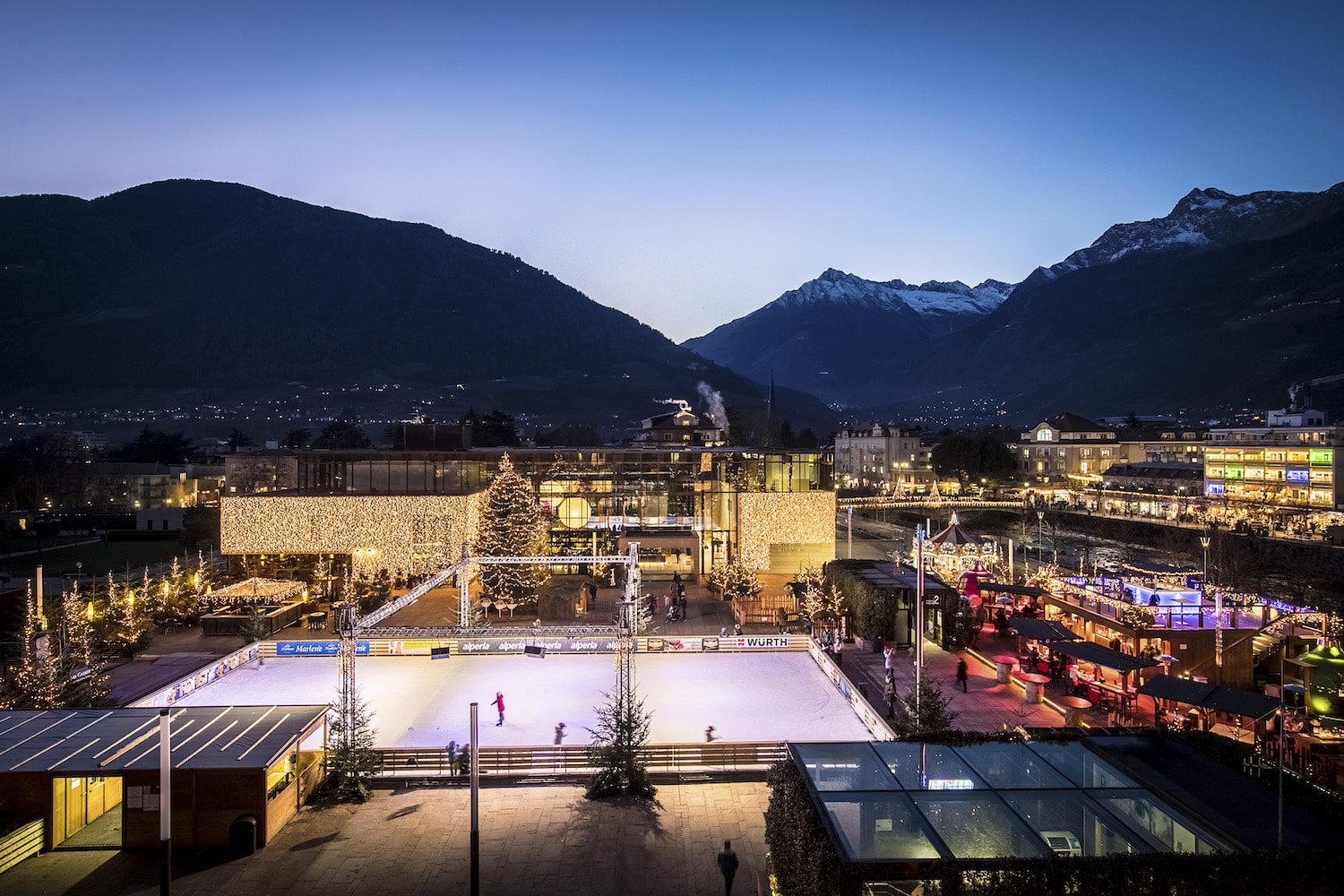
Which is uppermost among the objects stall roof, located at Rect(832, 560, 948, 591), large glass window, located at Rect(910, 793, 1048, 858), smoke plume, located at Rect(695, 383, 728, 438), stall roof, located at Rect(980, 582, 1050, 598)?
smoke plume, located at Rect(695, 383, 728, 438)

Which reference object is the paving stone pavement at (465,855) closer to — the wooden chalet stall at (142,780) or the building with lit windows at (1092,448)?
the wooden chalet stall at (142,780)

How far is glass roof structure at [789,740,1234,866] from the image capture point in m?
7.66

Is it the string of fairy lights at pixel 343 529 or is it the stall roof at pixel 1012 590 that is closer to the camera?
the stall roof at pixel 1012 590

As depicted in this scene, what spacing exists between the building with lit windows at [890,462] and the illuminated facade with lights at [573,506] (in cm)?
5403

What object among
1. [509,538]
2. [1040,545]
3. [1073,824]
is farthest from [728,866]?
[1040,545]

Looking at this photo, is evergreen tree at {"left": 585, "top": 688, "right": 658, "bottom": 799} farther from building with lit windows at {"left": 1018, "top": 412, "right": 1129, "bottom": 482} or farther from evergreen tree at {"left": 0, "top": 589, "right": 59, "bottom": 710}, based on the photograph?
building with lit windows at {"left": 1018, "top": 412, "right": 1129, "bottom": 482}

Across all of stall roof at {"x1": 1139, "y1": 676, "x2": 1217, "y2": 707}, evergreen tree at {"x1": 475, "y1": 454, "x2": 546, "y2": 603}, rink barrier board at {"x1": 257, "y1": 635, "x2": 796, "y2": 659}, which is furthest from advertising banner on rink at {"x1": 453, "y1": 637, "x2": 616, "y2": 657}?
stall roof at {"x1": 1139, "y1": 676, "x2": 1217, "y2": 707}

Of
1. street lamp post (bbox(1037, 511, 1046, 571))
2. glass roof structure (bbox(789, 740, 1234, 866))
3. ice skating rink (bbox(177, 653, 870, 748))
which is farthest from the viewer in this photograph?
street lamp post (bbox(1037, 511, 1046, 571))

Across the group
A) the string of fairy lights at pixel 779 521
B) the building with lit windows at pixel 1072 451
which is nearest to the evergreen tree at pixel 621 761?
the string of fairy lights at pixel 779 521

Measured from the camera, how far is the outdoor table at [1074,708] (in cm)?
1712

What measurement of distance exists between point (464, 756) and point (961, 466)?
257 feet

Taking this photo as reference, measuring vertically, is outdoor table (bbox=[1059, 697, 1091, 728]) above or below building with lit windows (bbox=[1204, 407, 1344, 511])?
below

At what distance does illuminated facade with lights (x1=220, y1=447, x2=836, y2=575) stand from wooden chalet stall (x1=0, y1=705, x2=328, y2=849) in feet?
62.7

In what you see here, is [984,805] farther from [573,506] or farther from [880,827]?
[573,506]
